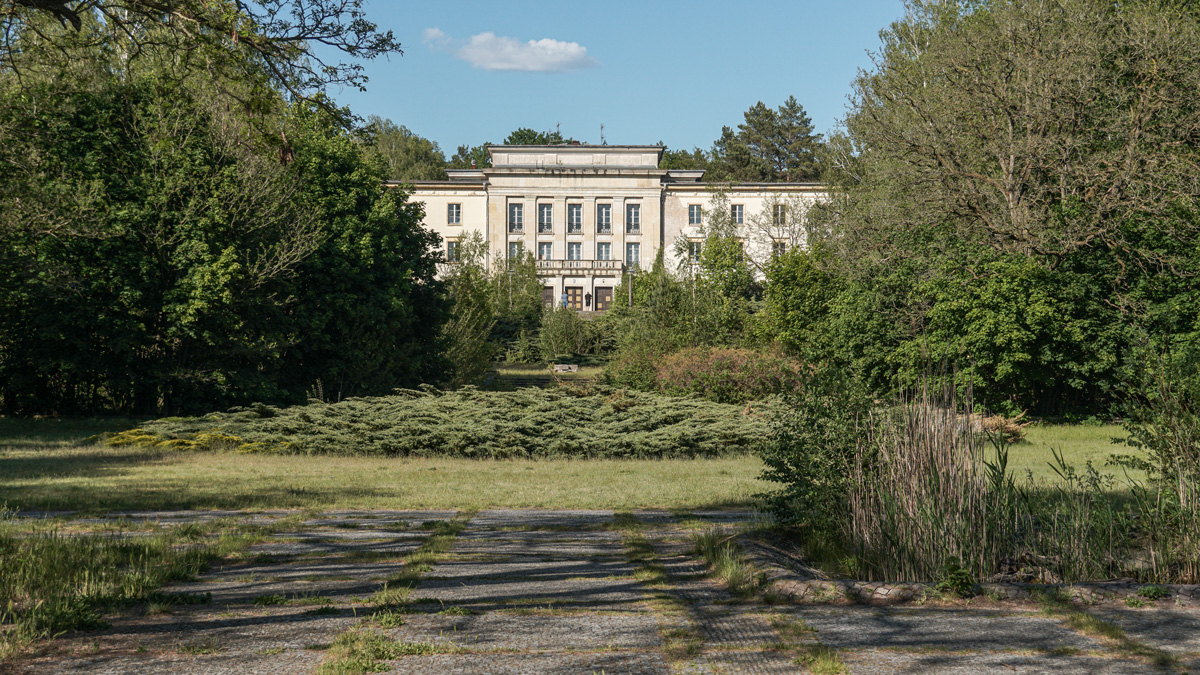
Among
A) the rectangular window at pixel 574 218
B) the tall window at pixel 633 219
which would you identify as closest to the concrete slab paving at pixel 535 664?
the rectangular window at pixel 574 218

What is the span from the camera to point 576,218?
79250 mm

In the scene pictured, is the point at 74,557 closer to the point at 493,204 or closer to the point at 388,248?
the point at 388,248

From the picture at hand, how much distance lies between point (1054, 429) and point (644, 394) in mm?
9049

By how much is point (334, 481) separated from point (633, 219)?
67535 mm

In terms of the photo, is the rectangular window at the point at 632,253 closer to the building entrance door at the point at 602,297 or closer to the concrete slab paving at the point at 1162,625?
the building entrance door at the point at 602,297

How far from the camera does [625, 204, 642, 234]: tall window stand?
260 feet

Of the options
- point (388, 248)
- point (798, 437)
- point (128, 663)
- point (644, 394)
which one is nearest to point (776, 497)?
point (798, 437)

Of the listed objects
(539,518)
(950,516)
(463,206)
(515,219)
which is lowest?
(539,518)

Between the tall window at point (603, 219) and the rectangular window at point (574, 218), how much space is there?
1.45 metres

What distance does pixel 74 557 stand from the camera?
636cm

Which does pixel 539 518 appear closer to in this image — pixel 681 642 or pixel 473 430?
pixel 681 642

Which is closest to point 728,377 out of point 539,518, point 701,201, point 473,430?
point 473,430

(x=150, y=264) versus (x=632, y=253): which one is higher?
(x=632, y=253)

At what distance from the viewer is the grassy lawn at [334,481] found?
35.7 feet
